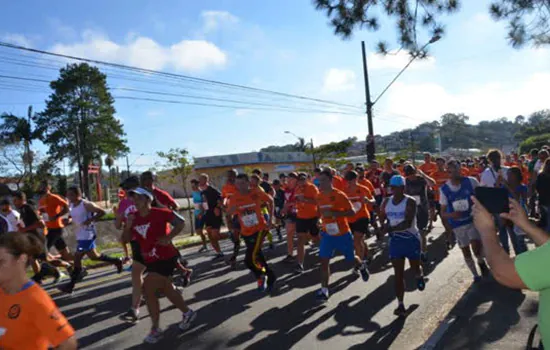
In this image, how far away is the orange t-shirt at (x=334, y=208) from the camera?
22.5 ft

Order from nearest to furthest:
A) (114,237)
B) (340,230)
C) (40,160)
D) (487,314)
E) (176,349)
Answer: (176,349) → (487,314) → (340,230) → (114,237) → (40,160)

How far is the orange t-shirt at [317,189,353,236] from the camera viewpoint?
6.85m

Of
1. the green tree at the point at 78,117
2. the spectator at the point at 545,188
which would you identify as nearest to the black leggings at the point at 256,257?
the spectator at the point at 545,188

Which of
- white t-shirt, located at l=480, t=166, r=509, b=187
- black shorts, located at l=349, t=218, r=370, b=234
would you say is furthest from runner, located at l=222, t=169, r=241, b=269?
white t-shirt, located at l=480, t=166, r=509, b=187

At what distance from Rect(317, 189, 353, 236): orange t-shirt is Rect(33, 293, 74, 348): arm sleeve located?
485 centimetres

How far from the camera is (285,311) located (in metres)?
6.31

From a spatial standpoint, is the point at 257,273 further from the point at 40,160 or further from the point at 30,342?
the point at 40,160

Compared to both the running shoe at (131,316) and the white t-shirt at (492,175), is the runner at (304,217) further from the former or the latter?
the running shoe at (131,316)

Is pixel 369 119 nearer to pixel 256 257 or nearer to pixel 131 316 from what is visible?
pixel 256 257

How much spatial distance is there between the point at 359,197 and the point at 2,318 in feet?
23.3

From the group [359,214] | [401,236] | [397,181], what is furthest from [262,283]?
[397,181]

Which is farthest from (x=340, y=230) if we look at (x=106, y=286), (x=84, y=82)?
(x=84, y=82)

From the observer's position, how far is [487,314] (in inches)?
219

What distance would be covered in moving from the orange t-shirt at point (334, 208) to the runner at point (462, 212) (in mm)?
1523
